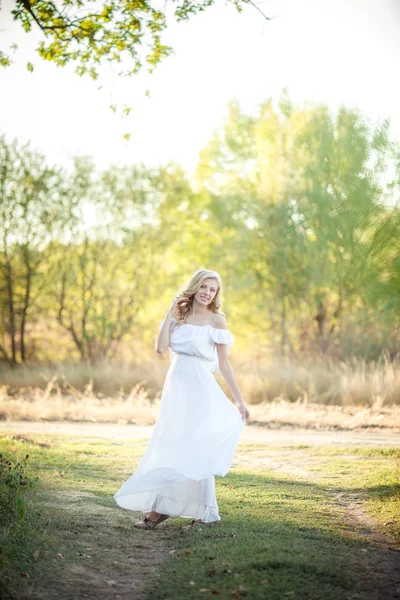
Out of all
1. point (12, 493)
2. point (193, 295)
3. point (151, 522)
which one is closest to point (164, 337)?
point (193, 295)

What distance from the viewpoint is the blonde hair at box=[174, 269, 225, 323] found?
568cm

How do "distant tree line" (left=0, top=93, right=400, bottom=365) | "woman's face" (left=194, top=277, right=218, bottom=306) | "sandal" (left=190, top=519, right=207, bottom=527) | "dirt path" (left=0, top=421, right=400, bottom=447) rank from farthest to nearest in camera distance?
"distant tree line" (left=0, top=93, right=400, bottom=365) < "dirt path" (left=0, top=421, right=400, bottom=447) < "woman's face" (left=194, top=277, right=218, bottom=306) < "sandal" (left=190, top=519, right=207, bottom=527)

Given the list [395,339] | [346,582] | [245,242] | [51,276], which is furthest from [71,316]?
[346,582]

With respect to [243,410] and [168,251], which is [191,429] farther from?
[168,251]

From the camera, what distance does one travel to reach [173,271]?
827 inches

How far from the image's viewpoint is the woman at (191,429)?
5.25 meters

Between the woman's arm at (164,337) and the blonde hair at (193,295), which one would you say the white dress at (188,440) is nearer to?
the woman's arm at (164,337)

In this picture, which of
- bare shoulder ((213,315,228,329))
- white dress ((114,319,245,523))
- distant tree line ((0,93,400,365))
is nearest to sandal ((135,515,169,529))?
white dress ((114,319,245,523))

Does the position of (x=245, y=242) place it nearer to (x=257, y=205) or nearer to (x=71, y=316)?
(x=257, y=205)

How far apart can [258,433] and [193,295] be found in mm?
5791

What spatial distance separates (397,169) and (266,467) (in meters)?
3.82

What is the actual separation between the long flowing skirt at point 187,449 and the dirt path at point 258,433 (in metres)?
4.51

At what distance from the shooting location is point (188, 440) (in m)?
5.29

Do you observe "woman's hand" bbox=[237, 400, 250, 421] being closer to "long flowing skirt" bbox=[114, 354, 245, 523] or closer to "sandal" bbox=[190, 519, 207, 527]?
"long flowing skirt" bbox=[114, 354, 245, 523]
